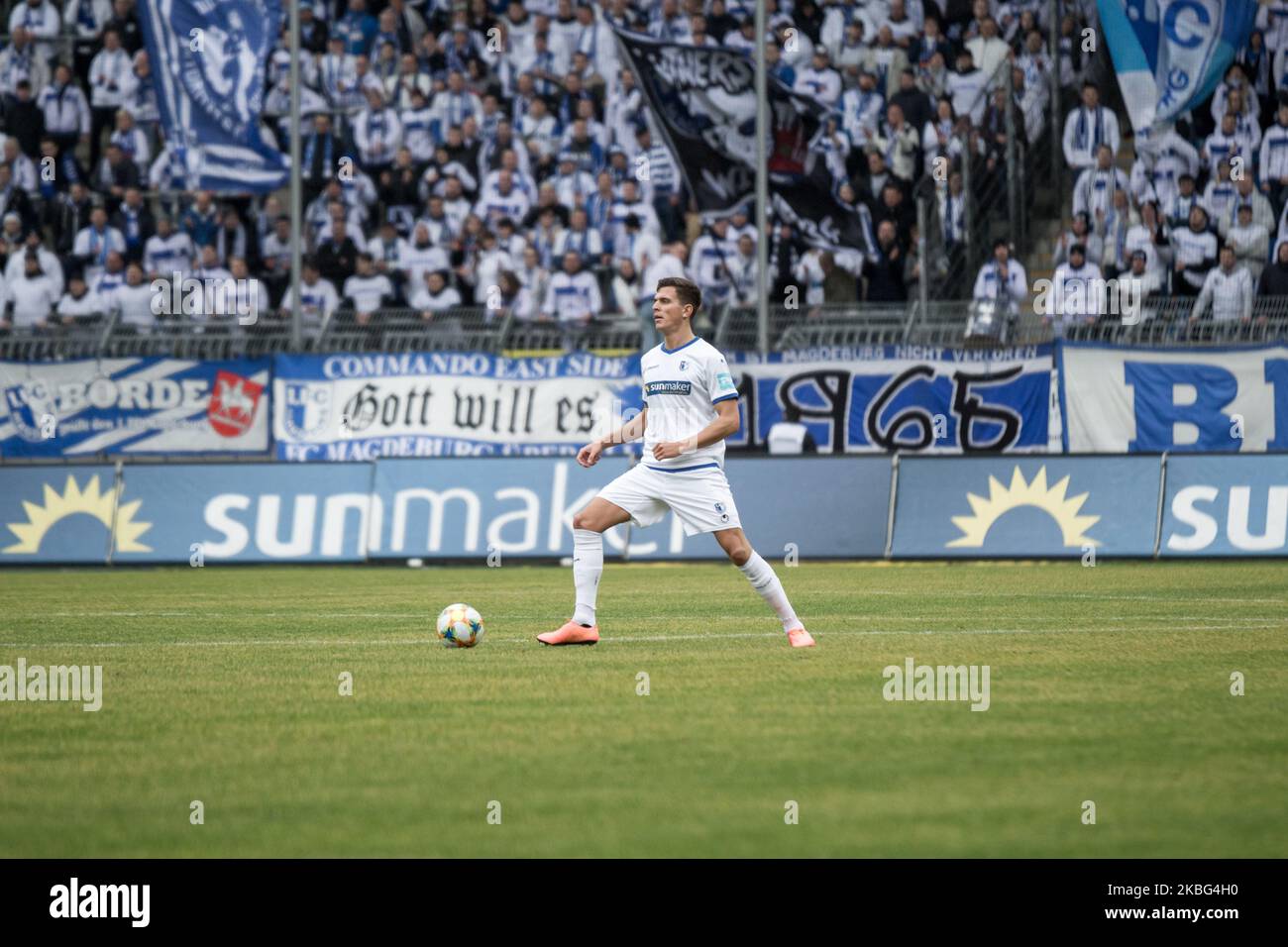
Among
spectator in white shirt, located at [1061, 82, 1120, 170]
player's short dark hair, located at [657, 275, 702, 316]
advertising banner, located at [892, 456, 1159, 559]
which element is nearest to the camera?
player's short dark hair, located at [657, 275, 702, 316]

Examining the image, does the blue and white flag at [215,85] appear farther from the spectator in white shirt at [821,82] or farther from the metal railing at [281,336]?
the spectator in white shirt at [821,82]

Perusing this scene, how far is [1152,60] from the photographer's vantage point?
2508 centimetres

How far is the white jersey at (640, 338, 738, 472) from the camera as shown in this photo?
41.1 ft

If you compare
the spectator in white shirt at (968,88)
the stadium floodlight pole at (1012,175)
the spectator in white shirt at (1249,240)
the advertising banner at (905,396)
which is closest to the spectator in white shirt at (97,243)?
the advertising banner at (905,396)

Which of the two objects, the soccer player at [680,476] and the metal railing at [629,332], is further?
the metal railing at [629,332]

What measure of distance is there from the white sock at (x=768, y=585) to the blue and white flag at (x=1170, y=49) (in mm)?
14628

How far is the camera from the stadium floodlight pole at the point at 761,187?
24266 millimetres

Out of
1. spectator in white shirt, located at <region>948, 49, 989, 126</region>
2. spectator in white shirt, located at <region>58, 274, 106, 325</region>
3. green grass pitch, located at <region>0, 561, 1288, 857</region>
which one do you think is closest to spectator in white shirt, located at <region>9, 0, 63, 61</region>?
spectator in white shirt, located at <region>58, 274, 106, 325</region>

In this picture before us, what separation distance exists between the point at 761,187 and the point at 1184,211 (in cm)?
574
